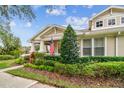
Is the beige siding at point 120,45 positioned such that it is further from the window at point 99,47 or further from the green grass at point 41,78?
the green grass at point 41,78

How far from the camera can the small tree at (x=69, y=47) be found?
8820 mm

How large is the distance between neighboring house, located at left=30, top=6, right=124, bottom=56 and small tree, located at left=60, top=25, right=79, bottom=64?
104cm

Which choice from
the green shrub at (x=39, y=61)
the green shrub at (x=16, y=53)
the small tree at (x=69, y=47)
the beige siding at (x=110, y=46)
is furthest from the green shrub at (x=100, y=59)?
the green shrub at (x=16, y=53)

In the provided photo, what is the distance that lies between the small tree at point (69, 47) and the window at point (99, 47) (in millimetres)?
2149

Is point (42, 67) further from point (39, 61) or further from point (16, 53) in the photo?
point (16, 53)

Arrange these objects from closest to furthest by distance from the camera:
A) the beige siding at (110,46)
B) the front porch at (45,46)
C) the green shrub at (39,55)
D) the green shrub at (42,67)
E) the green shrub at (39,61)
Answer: the green shrub at (42,67) → the green shrub at (39,61) → the green shrub at (39,55) → the beige siding at (110,46) → the front porch at (45,46)

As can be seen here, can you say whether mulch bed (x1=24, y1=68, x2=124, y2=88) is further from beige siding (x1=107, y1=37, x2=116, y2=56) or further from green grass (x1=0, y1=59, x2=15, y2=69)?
beige siding (x1=107, y1=37, x2=116, y2=56)

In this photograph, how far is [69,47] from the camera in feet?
29.1

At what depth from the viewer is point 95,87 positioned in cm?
705

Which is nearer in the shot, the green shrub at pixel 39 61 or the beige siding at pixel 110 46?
the green shrub at pixel 39 61

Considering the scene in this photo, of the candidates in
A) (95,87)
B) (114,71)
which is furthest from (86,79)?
(114,71)
